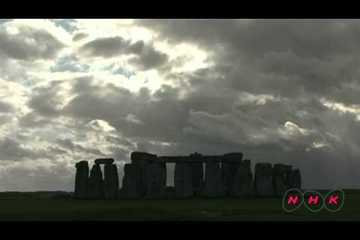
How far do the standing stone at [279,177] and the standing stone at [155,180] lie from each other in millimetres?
7475

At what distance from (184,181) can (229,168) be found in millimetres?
3169

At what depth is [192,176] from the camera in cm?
3775

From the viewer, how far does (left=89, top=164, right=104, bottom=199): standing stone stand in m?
38.8

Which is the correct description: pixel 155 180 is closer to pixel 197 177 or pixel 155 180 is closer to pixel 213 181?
pixel 197 177

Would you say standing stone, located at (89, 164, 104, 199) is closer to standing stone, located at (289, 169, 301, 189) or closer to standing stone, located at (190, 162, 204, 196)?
standing stone, located at (190, 162, 204, 196)

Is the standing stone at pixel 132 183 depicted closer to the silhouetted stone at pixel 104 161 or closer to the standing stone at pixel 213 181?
the silhouetted stone at pixel 104 161

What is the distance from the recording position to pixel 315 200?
1545cm
